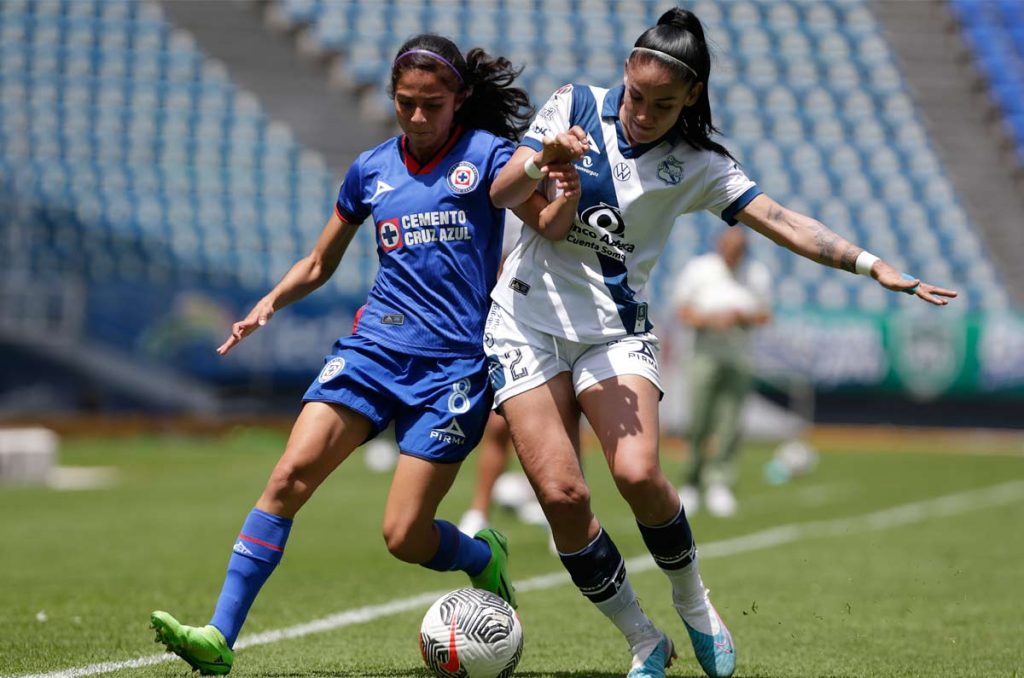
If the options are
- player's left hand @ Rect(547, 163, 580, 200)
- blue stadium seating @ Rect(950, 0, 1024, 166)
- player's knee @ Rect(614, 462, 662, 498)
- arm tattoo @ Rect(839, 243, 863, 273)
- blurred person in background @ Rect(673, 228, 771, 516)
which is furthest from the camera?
blue stadium seating @ Rect(950, 0, 1024, 166)

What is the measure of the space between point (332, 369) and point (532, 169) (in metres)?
1.10

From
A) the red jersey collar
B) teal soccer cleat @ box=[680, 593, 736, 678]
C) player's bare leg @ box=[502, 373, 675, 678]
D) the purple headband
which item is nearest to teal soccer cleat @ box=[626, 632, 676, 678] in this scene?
player's bare leg @ box=[502, 373, 675, 678]

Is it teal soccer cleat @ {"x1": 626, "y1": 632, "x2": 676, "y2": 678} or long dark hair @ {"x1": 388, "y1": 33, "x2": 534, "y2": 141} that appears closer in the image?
teal soccer cleat @ {"x1": 626, "y1": 632, "x2": 676, "y2": 678}

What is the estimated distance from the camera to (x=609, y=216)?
15.9 feet

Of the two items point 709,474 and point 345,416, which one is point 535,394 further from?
point 709,474

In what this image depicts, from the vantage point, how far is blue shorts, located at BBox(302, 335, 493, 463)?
5055 mm

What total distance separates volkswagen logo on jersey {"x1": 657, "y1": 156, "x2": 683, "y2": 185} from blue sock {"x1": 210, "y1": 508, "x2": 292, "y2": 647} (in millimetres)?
1798

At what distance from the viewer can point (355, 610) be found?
6.57m

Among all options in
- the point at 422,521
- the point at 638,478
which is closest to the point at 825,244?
the point at 638,478

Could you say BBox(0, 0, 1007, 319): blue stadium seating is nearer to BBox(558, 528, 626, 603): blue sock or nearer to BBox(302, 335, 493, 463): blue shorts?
BBox(302, 335, 493, 463): blue shorts

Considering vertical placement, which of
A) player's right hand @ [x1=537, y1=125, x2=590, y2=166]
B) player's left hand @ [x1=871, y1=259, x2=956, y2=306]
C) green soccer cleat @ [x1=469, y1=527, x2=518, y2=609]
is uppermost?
player's right hand @ [x1=537, y1=125, x2=590, y2=166]

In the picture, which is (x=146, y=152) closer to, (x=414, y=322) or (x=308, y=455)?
(x=414, y=322)

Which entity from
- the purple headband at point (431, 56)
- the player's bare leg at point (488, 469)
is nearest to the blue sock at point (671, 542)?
the purple headband at point (431, 56)

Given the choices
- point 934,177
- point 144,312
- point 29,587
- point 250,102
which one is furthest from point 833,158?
point 29,587
